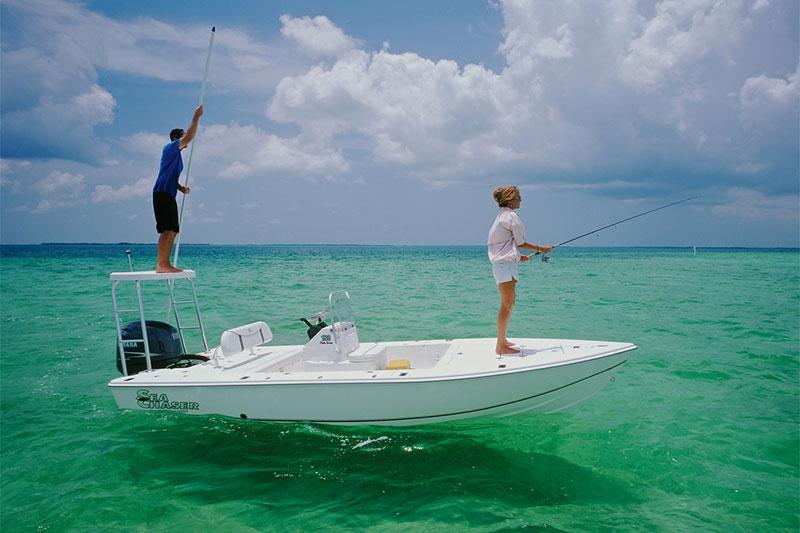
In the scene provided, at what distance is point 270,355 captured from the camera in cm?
748

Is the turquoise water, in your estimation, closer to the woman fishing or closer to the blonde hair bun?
the woman fishing

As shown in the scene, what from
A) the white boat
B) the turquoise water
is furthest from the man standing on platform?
the turquoise water

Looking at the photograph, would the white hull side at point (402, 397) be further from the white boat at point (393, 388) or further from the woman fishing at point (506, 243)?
the woman fishing at point (506, 243)

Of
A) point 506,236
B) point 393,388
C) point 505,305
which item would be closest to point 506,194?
point 506,236

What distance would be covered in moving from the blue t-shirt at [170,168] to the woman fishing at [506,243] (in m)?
4.15

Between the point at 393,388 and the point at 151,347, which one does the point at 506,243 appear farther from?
the point at 151,347

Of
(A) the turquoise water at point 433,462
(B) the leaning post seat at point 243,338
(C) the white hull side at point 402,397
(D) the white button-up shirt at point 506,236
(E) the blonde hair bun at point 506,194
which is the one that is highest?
(E) the blonde hair bun at point 506,194

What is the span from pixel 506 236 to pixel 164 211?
14.8ft

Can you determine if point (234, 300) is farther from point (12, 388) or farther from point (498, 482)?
point (498, 482)

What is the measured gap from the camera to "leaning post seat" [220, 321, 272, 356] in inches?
290

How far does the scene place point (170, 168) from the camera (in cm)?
696

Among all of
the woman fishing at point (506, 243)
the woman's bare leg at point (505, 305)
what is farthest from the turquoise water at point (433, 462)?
the woman fishing at point (506, 243)

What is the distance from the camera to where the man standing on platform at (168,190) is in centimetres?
694

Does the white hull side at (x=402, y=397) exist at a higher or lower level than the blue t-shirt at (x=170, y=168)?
lower
